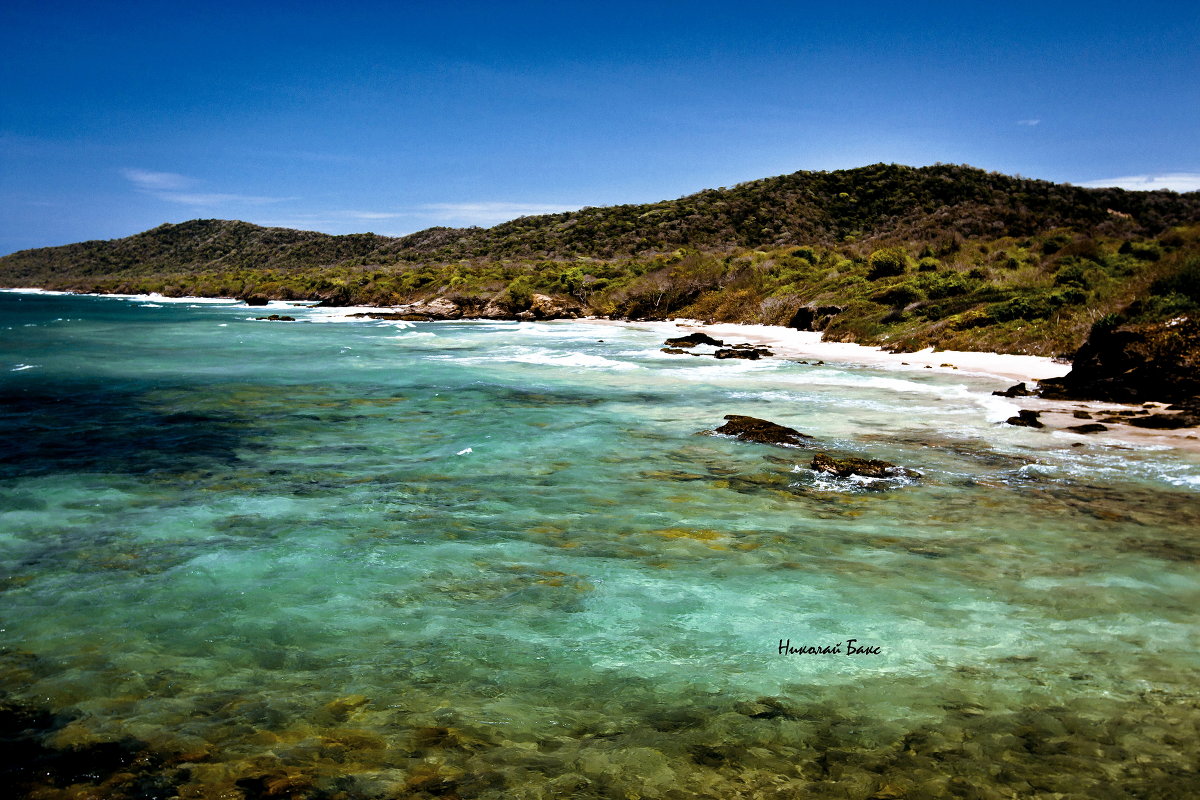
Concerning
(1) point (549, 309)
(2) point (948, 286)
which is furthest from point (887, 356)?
(1) point (549, 309)

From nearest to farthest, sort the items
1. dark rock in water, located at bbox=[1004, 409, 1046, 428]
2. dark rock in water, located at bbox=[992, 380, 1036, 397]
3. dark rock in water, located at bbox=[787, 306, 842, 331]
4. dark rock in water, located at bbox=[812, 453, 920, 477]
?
1. dark rock in water, located at bbox=[812, 453, 920, 477]
2. dark rock in water, located at bbox=[1004, 409, 1046, 428]
3. dark rock in water, located at bbox=[992, 380, 1036, 397]
4. dark rock in water, located at bbox=[787, 306, 842, 331]

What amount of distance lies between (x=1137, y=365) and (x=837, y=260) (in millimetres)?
27593

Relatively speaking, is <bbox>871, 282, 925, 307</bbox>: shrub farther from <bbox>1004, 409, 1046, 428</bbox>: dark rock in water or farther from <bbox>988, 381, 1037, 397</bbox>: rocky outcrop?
<bbox>1004, 409, 1046, 428</bbox>: dark rock in water

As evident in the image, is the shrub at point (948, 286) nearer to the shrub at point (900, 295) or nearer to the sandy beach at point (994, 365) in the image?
the shrub at point (900, 295)

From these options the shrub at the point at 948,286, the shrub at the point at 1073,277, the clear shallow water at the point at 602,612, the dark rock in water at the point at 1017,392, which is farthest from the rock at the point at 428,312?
the dark rock in water at the point at 1017,392

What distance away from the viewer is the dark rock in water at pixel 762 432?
429 inches

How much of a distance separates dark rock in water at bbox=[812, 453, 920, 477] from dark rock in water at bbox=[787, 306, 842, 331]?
21839 mm

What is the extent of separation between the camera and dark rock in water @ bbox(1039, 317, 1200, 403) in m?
12.9

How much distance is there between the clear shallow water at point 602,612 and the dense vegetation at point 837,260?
12429mm

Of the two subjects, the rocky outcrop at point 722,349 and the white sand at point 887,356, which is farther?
the rocky outcrop at point 722,349

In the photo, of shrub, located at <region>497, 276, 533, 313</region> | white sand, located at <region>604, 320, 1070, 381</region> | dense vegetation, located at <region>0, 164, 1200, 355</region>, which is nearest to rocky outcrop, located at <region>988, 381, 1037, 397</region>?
white sand, located at <region>604, 320, 1070, 381</region>

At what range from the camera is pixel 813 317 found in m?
31.4

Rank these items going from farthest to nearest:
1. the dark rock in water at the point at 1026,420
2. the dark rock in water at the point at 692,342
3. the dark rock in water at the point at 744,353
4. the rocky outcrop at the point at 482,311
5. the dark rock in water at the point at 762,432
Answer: the rocky outcrop at the point at 482,311, the dark rock in water at the point at 692,342, the dark rock in water at the point at 744,353, the dark rock in water at the point at 1026,420, the dark rock in water at the point at 762,432

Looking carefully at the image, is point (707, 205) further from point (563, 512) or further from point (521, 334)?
point (563, 512)
